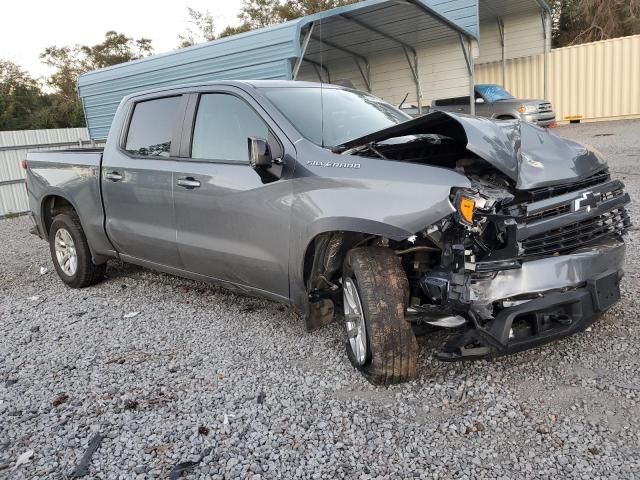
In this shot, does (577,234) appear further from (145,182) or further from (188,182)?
(145,182)

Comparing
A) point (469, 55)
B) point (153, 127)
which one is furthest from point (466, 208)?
point (469, 55)

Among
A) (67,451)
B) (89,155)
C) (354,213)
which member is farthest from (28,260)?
(354,213)

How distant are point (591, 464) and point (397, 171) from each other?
5.41 ft

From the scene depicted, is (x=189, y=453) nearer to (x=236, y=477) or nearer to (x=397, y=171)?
(x=236, y=477)

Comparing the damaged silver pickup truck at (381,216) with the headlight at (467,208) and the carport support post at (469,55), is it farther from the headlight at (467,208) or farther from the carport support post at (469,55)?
the carport support post at (469,55)

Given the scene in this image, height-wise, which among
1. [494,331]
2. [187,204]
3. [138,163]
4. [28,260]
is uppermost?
[138,163]

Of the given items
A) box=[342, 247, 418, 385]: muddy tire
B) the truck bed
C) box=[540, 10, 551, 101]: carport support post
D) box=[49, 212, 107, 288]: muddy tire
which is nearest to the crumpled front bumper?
box=[342, 247, 418, 385]: muddy tire

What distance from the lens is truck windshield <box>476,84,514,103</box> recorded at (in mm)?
15508

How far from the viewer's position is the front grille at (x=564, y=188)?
2.88 m

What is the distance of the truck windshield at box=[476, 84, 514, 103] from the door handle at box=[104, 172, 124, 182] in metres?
12.9

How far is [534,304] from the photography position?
8.98 feet

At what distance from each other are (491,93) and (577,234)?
13.9 meters

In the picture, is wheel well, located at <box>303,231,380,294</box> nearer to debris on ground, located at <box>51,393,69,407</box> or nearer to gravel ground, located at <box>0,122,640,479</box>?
gravel ground, located at <box>0,122,640,479</box>

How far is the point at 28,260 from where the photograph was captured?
24.8ft
